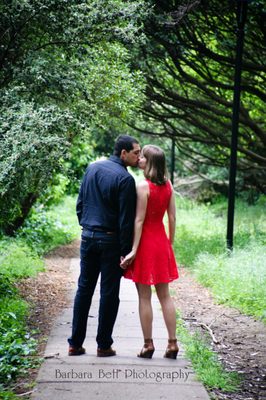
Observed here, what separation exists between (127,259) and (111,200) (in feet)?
1.88

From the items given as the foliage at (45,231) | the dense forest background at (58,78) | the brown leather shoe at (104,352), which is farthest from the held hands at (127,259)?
the foliage at (45,231)

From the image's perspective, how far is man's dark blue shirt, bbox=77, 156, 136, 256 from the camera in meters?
5.88

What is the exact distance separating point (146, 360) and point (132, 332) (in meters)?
1.23

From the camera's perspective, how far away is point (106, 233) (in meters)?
5.95

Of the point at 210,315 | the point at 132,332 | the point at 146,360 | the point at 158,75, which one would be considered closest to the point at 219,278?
the point at 210,315

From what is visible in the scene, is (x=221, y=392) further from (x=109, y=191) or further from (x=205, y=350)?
(x=109, y=191)

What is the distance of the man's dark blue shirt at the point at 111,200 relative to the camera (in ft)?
19.3

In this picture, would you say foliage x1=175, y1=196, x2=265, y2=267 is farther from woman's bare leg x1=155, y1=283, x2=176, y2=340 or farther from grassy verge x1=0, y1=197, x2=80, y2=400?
woman's bare leg x1=155, y1=283, x2=176, y2=340

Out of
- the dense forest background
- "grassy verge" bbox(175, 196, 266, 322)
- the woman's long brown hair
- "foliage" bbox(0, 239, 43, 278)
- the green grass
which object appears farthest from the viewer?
"foliage" bbox(0, 239, 43, 278)

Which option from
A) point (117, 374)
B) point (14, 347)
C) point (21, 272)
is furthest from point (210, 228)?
point (117, 374)

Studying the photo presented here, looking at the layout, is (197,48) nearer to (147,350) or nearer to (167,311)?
(167,311)

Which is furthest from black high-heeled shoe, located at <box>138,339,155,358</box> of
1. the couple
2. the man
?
the man

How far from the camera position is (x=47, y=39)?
912 centimetres

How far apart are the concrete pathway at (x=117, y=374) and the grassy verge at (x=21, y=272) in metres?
0.25
